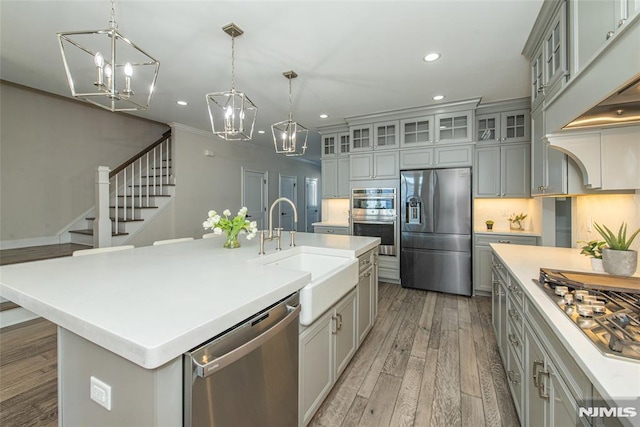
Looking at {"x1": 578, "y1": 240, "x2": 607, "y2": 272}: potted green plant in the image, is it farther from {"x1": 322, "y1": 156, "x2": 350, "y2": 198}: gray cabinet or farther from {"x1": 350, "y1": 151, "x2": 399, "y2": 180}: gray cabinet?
{"x1": 322, "y1": 156, "x2": 350, "y2": 198}: gray cabinet

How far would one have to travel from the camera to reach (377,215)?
173 inches

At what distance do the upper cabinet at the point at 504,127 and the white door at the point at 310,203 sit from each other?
5382 millimetres

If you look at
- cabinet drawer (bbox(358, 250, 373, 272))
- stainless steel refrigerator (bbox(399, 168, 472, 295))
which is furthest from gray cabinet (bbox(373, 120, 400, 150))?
cabinet drawer (bbox(358, 250, 373, 272))

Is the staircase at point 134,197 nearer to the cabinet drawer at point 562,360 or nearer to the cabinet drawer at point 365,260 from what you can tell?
the cabinet drawer at point 365,260

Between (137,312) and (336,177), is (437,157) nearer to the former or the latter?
(336,177)

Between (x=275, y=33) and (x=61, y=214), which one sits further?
(x=61, y=214)

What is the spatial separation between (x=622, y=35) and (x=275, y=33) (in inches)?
84.0

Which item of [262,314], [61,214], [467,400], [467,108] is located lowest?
[467,400]

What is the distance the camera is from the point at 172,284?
1220mm

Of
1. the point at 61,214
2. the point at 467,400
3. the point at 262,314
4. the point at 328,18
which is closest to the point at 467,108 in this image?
the point at 328,18

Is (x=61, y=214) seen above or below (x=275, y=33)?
below

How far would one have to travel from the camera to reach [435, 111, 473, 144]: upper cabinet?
3793 millimetres

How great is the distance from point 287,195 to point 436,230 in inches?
187

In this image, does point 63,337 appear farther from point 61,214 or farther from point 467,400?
point 61,214
